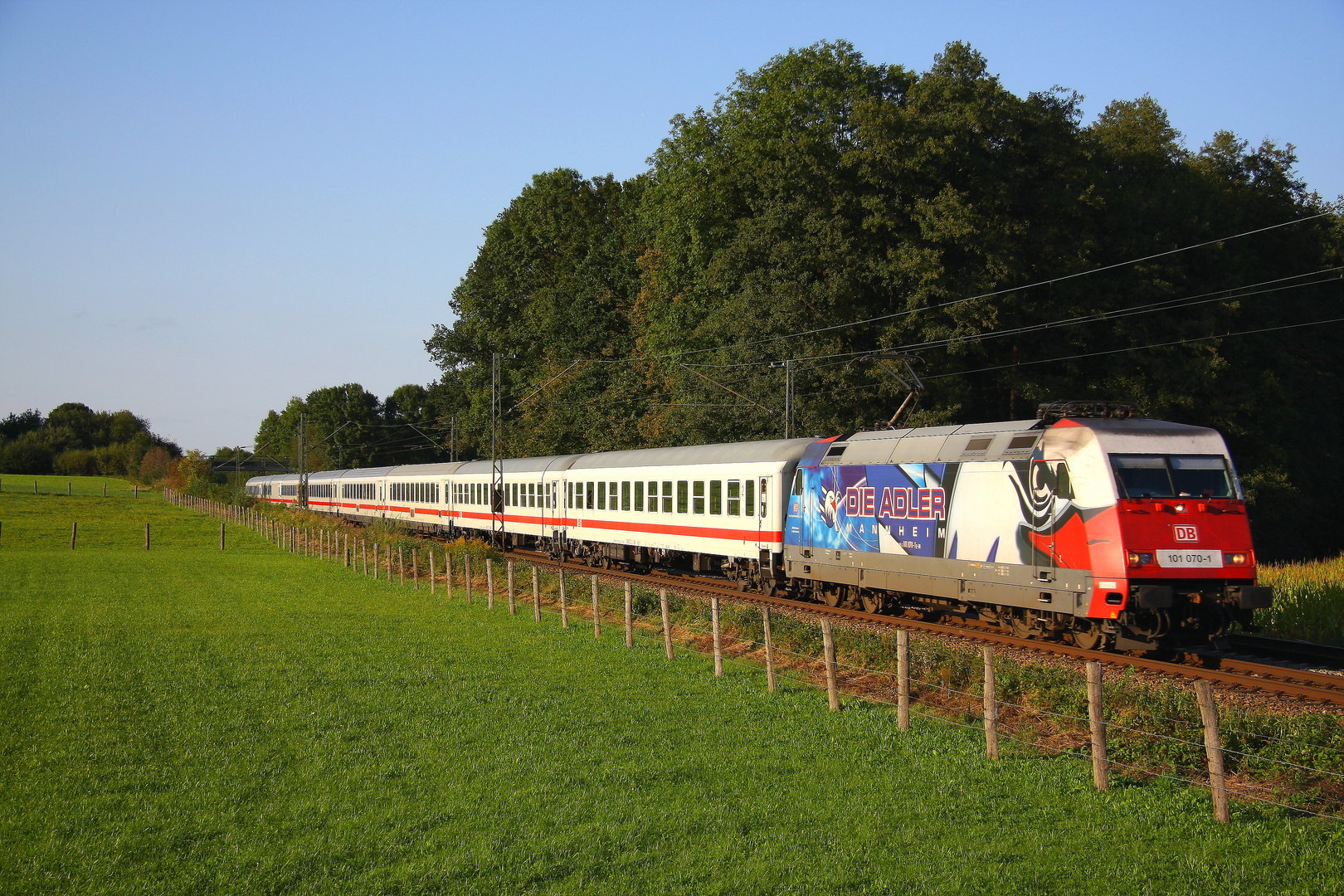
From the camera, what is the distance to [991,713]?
31.9ft

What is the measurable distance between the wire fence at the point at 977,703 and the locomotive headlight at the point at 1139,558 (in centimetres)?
236

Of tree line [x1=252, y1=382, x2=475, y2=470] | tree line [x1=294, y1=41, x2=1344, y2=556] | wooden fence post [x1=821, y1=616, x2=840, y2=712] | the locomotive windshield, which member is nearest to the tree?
tree line [x1=294, y1=41, x2=1344, y2=556]

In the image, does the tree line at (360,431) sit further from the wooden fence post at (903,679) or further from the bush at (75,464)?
the wooden fence post at (903,679)

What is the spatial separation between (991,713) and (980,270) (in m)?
27.0

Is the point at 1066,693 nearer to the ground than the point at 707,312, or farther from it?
nearer to the ground

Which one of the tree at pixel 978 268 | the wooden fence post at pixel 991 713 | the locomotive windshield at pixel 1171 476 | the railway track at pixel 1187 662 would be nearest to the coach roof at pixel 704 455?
the railway track at pixel 1187 662

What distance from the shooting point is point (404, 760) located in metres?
9.44

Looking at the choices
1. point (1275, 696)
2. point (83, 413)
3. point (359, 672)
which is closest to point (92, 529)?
point (359, 672)

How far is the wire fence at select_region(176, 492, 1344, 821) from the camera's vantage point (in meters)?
8.82

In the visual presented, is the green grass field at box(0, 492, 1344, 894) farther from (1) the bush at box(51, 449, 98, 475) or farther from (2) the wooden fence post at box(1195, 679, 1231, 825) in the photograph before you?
(1) the bush at box(51, 449, 98, 475)

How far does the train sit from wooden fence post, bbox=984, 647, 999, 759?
4243 millimetres

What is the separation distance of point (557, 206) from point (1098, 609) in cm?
5646

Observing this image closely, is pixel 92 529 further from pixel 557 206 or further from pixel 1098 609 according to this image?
pixel 1098 609

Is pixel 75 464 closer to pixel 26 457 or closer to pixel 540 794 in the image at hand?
pixel 26 457
